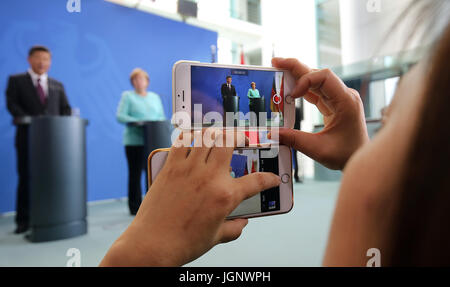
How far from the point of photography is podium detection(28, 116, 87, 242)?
54.7 inches

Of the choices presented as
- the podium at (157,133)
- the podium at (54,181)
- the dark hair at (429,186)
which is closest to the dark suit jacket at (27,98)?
the podium at (54,181)

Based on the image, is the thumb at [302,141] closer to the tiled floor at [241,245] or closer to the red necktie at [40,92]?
the tiled floor at [241,245]

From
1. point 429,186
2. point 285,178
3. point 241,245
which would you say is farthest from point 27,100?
point 429,186

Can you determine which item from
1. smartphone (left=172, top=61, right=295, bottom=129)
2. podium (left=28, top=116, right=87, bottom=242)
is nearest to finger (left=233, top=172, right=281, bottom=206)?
smartphone (left=172, top=61, right=295, bottom=129)

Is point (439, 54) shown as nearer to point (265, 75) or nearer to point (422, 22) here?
point (422, 22)

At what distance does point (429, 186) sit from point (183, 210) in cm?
20

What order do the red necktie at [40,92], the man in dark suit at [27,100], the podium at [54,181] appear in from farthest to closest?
1. the red necktie at [40,92]
2. the man in dark suit at [27,100]
3. the podium at [54,181]

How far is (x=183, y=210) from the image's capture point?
10.8 inches

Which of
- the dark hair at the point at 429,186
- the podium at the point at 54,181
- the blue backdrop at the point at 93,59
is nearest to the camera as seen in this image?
the dark hair at the point at 429,186

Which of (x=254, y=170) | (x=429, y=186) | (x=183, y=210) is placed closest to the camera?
(x=429, y=186)

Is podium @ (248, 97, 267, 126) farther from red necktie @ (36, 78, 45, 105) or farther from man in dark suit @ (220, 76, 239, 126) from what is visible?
red necktie @ (36, 78, 45, 105)

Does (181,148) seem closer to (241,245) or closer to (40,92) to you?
(241,245)

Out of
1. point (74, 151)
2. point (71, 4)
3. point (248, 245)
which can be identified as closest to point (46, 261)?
point (74, 151)

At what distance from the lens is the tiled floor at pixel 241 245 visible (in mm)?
1079
